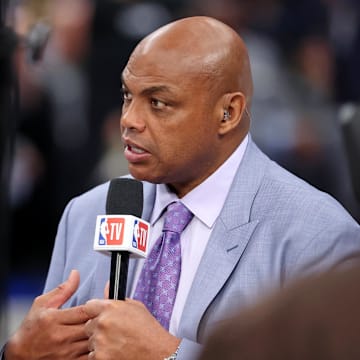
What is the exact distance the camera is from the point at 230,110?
2078mm

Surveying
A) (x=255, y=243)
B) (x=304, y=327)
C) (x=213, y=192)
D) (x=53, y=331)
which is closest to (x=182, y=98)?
(x=213, y=192)

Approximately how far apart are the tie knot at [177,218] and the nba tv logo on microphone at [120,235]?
354 millimetres

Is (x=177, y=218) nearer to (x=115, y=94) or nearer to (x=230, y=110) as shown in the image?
(x=230, y=110)

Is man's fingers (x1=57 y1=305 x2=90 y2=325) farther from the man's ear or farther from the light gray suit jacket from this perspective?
the man's ear

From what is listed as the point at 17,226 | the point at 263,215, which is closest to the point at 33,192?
the point at 17,226

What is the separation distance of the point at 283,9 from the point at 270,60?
29 cm

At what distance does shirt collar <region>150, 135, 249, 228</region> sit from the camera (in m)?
2.08

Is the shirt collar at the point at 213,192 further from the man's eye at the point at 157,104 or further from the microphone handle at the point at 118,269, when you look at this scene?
the microphone handle at the point at 118,269

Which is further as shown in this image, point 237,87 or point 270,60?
point 270,60

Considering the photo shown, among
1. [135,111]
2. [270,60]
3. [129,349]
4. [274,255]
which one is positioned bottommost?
[129,349]

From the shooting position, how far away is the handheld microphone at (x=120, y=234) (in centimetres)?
167

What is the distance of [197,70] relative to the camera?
2.00 m

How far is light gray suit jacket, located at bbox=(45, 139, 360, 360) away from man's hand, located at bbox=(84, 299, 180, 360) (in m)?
0.06

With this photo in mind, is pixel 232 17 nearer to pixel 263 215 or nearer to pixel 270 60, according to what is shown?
pixel 270 60
